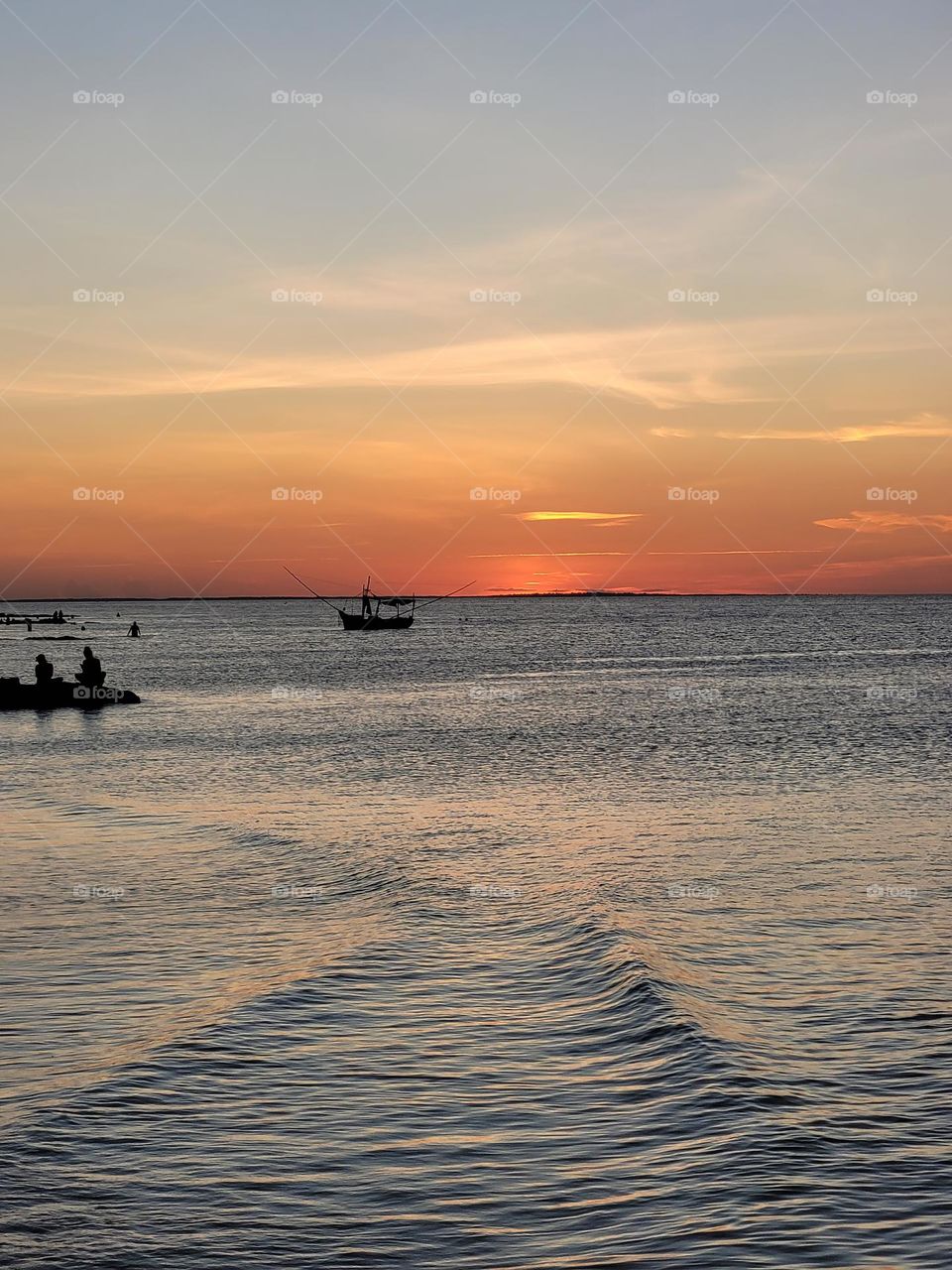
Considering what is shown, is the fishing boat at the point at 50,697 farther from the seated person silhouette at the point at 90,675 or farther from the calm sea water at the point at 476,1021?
the calm sea water at the point at 476,1021

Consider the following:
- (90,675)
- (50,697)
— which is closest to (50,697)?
(50,697)

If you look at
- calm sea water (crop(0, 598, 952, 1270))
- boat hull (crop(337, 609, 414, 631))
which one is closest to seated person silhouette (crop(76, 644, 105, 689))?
calm sea water (crop(0, 598, 952, 1270))

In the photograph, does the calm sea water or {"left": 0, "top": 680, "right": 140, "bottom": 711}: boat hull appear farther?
{"left": 0, "top": 680, "right": 140, "bottom": 711}: boat hull

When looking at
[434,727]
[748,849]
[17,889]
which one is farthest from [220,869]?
[434,727]

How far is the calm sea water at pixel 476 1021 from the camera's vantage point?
8.89m

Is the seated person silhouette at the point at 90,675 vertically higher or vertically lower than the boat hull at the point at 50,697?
higher

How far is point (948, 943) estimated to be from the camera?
1658 cm

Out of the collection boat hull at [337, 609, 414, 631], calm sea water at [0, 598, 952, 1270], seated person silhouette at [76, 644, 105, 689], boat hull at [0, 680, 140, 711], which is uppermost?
boat hull at [337, 609, 414, 631]

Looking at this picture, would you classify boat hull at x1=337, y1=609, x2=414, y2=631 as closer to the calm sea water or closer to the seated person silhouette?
the seated person silhouette

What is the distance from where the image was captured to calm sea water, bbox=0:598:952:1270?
889 centimetres

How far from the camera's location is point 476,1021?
1323 centimetres

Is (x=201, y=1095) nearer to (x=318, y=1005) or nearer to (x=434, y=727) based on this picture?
(x=318, y=1005)


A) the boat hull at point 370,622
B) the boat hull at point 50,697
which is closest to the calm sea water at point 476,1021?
the boat hull at point 50,697

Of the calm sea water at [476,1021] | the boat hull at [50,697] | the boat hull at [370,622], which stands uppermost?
the boat hull at [370,622]
